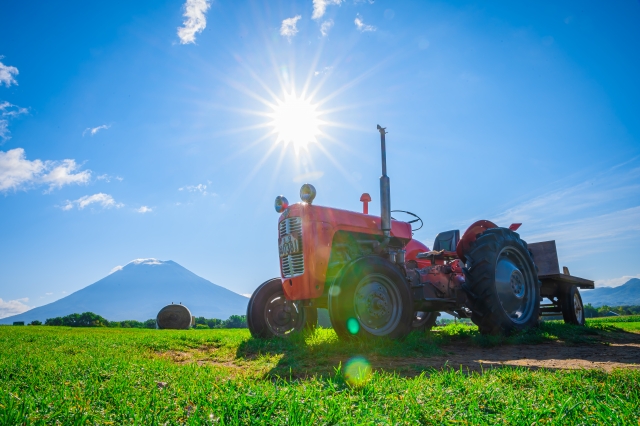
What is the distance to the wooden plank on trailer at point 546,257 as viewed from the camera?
8.31 m

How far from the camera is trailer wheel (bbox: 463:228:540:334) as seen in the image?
6.04 meters

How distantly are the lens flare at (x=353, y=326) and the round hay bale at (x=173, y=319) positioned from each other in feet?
61.7

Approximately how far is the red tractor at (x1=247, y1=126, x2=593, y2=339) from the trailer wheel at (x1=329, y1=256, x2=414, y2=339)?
1 centimetres

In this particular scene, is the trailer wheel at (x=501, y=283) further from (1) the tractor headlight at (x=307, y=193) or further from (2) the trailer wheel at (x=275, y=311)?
(2) the trailer wheel at (x=275, y=311)

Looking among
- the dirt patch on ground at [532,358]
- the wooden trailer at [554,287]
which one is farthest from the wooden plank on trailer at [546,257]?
the dirt patch on ground at [532,358]

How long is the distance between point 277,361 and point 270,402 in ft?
7.98

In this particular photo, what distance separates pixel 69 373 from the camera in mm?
3150

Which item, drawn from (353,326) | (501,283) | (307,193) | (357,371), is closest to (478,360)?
(353,326)

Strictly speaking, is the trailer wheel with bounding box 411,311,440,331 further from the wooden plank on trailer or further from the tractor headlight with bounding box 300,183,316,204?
the tractor headlight with bounding box 300,183,316,204

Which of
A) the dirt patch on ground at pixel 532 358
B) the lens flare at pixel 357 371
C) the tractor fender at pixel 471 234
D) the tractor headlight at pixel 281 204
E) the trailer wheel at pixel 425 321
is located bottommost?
the dirt patch on ground at pixel 532 358

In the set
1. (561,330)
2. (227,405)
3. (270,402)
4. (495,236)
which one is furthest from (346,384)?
(561,330)

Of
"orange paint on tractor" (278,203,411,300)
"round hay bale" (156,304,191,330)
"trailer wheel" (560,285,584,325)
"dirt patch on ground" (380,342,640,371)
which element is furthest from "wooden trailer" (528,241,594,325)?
"round hay bale" (156,304,191,330)

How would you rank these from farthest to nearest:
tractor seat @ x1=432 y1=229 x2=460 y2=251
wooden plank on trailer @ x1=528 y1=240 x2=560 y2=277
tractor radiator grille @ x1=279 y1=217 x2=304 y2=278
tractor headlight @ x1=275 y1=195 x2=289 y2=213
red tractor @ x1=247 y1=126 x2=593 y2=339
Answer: wooden plank on trailer @ x1=528 y1=240 x2=560 y2=277, tractor seat @ x1=432 y1=229 x2=460 y2=251, tractor headlight @ x1=275 y1=195 x2=289 y2=213, tractor radiator grille @ x1=279 y1=217 x2=304 y2=278, red tractor @ x1=247 y1=126 x2=593 y2=339

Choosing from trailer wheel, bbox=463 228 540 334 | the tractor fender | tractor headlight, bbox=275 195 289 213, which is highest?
tractor headlight, bbox=275 195 289 213
